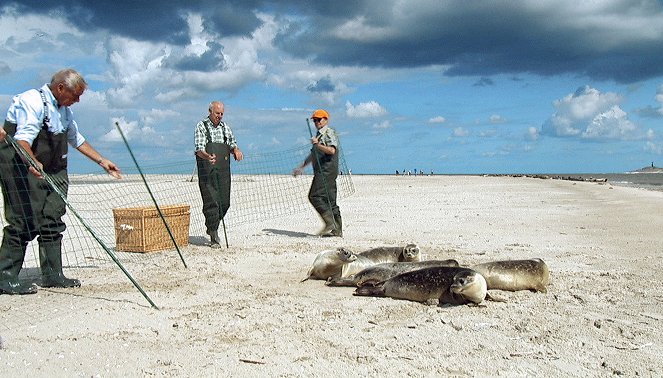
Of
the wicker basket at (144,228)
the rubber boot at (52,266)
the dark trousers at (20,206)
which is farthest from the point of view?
the wicker basket at (144,228)

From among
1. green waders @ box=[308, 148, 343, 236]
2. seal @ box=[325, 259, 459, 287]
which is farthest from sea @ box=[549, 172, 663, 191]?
seal @ box=[325, 259, 459, 287]

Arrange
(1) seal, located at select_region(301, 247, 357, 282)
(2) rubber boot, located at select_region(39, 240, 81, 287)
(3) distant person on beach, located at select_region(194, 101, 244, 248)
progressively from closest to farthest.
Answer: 1. (2) rubber boot, located at select_region(39, 240, 81, 287)
2. (1) seal, located at select_region(301, 247, 357, 282)
3. (3) distant person on beach, located at select_region(194, 101, 244, 248)

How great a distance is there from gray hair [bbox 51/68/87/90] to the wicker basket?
11.5 ft

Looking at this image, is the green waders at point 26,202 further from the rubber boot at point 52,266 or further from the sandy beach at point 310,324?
the sandy beach at point 310,324

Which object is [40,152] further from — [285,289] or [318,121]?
[318,121]

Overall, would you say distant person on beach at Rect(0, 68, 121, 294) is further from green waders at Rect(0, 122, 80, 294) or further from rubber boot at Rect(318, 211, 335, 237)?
rubber boot at Rect(318, 211, 335, 237)

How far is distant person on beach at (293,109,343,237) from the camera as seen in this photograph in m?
11.4

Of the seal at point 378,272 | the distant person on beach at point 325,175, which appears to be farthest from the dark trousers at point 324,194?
the seal at point 378,272

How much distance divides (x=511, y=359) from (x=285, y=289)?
3.05 m

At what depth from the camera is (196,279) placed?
763cm

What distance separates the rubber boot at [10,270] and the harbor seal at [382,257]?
11.4ft

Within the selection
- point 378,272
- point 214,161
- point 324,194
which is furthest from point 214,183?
point 378,272

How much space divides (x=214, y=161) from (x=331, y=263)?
3.35 m

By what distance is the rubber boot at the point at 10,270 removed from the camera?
6629 millimetres
